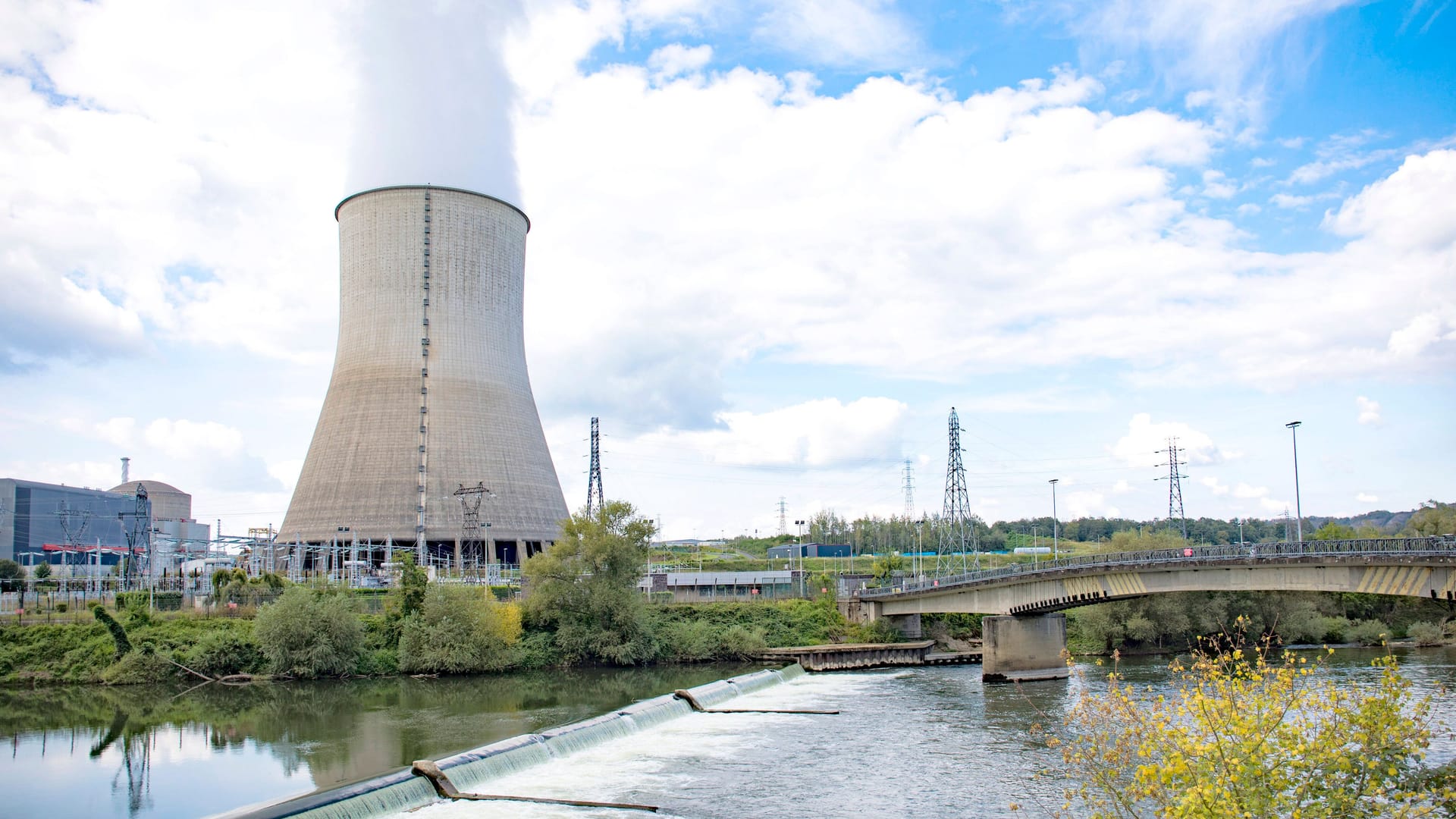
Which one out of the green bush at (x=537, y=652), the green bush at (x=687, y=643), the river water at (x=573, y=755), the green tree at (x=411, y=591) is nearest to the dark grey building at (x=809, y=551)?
the green bush at (x=687, y=643)

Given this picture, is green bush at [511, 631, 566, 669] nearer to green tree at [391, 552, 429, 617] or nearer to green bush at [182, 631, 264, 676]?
green tree at [391, 552, 429, 617]

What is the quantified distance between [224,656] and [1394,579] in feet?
123

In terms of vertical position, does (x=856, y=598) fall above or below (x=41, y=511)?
below

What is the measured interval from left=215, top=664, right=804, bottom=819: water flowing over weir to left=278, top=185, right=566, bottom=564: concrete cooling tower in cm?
2460

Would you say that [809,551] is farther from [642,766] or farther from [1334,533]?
[642,766]

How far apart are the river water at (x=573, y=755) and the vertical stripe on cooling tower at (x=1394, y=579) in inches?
109

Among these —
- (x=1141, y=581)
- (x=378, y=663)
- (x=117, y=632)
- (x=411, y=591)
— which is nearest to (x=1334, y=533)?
(x=1141, y=581)

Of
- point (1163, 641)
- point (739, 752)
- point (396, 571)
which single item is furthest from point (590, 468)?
point (739, 752)

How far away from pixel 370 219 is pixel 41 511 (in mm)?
56893

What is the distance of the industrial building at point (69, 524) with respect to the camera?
7819 centimetres

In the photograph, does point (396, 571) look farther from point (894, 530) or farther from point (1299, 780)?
point (894, 530)

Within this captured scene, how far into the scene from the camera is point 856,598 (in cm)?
5072

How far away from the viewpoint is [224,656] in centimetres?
3644

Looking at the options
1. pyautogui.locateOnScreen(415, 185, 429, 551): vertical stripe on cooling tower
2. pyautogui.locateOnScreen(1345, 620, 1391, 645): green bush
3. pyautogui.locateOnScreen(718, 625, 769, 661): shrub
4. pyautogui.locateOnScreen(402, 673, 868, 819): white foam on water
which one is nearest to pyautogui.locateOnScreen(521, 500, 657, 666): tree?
pyautogui.locateOnScreen(718, 625, 769, 661): shrub
